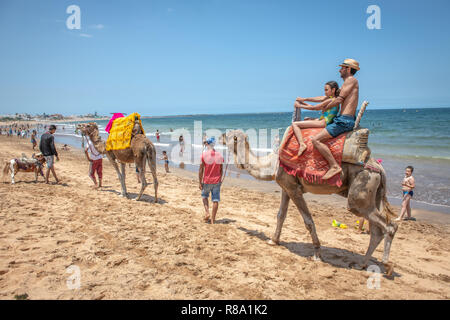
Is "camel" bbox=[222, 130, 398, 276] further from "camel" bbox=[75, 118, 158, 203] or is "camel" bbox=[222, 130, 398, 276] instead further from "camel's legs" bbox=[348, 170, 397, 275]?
"camel" bbox=[75, 118, 158, 203]

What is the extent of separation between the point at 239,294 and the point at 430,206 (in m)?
9.20

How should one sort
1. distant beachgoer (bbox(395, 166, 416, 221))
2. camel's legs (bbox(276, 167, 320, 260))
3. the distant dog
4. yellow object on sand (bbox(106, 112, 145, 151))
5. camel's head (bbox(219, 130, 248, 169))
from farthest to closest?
1. the distant dog
2. yellow object on sand (bbox(106, 112, 145, 151))
3. distant beachgoer (bbox(395, 166, 416, 221))
4. camel's head (bbox(219, 130, 248, 169))
5. camel's legs (bbox(276, 167, 320, 260))

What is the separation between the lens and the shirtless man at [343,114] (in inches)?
167

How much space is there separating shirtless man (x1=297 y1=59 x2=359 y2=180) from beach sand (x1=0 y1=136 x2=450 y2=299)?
5.97ft

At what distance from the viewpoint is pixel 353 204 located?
14.4 ft

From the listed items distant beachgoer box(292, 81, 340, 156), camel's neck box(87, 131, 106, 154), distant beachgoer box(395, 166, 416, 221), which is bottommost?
distant beachgoer box(395, 166, 416, 221)

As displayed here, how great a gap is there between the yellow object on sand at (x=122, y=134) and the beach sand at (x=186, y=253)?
169 cm

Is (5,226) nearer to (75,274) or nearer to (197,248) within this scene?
(75,274)

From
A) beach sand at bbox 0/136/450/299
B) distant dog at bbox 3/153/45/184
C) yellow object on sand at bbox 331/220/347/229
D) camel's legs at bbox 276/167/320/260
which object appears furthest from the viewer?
distant dog at bbox 3/153/45/184

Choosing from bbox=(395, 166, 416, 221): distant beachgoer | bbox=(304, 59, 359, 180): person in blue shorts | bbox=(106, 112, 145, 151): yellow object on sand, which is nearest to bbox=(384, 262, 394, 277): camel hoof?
bbox=(304, 59, 359, 180): person in blue shorts

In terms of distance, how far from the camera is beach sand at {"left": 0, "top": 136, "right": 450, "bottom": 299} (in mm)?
3764

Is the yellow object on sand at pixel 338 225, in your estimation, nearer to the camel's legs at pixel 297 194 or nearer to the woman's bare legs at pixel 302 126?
the camel's legs at pixel 297 194

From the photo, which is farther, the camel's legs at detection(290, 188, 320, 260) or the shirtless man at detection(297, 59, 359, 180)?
the camel's legs at detection(290, 188, 320, 260)

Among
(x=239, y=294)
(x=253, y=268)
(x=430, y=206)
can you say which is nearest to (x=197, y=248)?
(x=253, y=268)
